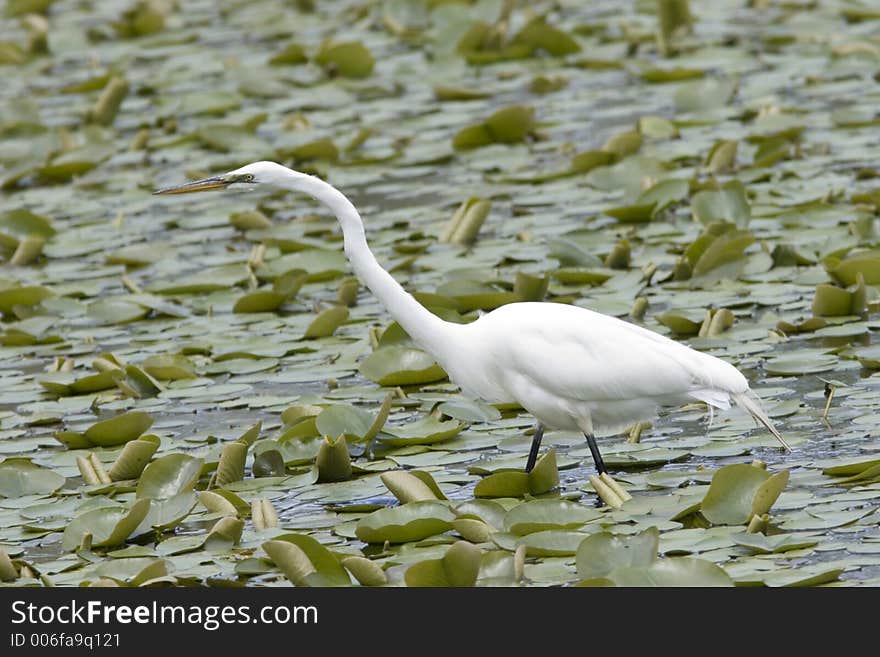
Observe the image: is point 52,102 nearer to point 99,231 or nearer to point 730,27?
point 99,231

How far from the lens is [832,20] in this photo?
412 inches

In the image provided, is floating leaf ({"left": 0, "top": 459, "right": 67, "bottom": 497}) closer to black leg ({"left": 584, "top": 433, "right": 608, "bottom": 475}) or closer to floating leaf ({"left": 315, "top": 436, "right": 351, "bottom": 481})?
floating leaf ({"left": 315, "top": 436, "right": 351, "bottom": 481})

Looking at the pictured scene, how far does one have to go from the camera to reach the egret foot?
4.54 m

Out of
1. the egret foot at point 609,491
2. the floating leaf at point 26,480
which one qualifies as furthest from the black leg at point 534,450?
the floating leaf at point 26,480

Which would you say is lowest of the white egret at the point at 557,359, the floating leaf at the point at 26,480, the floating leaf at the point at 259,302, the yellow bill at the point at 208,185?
the floating leaf at the point at 259,302

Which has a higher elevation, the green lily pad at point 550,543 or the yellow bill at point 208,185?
the yellow bill at point 208,185

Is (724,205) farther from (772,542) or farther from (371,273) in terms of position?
(772,542)

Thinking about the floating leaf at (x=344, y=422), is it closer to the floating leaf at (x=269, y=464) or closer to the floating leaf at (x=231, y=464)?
the floating leaf at (x=269, y=464)

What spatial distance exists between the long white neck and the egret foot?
73 cm

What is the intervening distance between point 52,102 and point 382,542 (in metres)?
7.25

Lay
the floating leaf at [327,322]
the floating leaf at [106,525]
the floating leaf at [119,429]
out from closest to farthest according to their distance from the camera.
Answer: the floating leaf at [106,525] → the floating leaf at [119,429] → the floating leaf at [327,322]

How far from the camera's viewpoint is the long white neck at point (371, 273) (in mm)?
4699

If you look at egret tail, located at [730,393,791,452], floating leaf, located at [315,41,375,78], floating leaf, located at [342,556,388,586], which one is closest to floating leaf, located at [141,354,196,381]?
floating leaf, located at [342,556,388,586]
